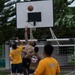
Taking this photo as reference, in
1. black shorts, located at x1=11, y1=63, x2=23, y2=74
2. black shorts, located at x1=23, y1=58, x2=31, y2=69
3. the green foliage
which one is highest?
the green foliage

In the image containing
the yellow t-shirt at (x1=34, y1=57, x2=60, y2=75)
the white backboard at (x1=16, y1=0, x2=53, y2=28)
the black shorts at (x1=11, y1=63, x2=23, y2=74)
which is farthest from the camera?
the black shorts at (x1=11, y1=63, x2=23, y2=74)

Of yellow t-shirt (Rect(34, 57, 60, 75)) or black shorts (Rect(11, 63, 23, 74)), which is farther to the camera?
black shorts (Rect(11, 63, 23, 74))

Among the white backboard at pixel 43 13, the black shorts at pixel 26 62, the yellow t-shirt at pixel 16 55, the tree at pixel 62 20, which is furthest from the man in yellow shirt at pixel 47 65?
the tree at pixel 62 20

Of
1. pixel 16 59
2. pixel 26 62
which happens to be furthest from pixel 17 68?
pixel 26 62

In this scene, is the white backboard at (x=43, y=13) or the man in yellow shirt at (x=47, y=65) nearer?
the man in yellow shirt at (x=47, y=65)

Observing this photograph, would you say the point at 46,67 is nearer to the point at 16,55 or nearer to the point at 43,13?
the point at 43,13

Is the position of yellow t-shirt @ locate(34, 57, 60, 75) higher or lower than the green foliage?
lower

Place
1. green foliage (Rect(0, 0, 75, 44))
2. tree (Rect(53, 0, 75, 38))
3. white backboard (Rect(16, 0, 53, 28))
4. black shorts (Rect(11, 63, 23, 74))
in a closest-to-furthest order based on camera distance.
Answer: white backboard (Rect(16, 0, 53, 28))
black shorts (Rect(11, 63, 23, 74))
green foliage (Rect(0, 0, 75, 44))
tree (Rect(53, 0, 75, 38))

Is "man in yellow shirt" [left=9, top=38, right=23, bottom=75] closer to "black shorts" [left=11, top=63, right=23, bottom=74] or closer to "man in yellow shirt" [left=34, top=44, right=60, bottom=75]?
"black shorts" [left=11, top=63, right=23, bottom=74]

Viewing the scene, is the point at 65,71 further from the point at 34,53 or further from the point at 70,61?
the point at 34,53

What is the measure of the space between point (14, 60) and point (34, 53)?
5.35m

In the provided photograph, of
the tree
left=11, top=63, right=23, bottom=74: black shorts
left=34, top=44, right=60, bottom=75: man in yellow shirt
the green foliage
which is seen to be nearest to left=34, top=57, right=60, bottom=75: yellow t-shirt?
left=34, top=44, right=60, bottom=75: man in yellow shirt

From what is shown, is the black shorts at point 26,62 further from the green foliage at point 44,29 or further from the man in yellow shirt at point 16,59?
the green foliage at point 44,29

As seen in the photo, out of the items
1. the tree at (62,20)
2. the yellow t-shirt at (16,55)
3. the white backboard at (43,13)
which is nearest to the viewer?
the white backboard at (43,13)
